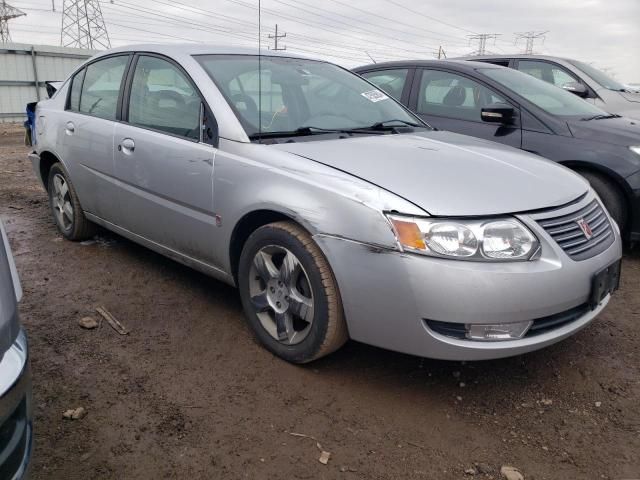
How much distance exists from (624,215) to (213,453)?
360 cm

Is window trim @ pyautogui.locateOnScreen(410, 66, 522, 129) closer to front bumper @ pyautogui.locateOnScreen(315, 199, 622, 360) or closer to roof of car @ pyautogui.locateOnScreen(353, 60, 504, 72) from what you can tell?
roof of car @ pyautogui.locateOnScreen(353, 60, 504, 72)

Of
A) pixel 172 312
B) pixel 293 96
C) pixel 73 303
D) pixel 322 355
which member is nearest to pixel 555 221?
pixel 322 355

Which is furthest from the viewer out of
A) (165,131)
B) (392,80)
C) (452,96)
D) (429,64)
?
(392,80)

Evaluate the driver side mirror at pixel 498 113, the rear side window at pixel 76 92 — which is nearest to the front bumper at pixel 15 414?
the rear side window at pixel 76 92

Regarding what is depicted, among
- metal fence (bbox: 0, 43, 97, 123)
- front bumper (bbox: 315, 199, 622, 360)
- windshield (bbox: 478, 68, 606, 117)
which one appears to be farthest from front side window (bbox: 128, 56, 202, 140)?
metal fence (bbox: 0, 43, 97, 123)

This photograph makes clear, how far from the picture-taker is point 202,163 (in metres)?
3.06

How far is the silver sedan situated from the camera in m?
2.28

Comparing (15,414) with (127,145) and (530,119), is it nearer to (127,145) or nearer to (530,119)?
(127,145)

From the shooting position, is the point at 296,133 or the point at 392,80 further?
the point at 392,80

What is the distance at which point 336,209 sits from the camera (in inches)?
95.9

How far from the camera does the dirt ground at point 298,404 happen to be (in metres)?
2.14

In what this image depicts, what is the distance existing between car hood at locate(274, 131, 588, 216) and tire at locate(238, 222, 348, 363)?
1.38 ft

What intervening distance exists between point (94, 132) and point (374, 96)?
1.97m

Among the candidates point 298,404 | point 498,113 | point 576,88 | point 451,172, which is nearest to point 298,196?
point 451,172
